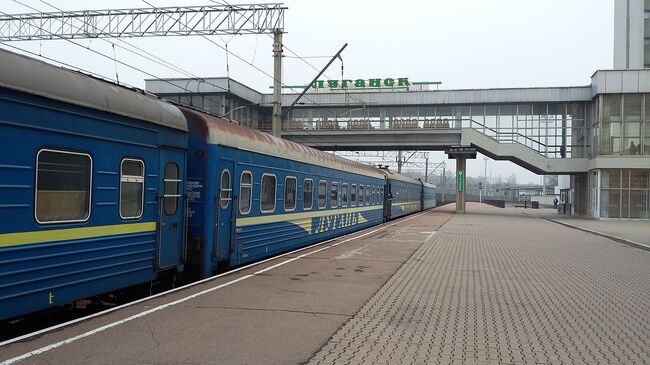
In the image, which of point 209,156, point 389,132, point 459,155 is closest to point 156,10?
point 209,156

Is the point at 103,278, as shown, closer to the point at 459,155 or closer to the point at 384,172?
the point at 384,172

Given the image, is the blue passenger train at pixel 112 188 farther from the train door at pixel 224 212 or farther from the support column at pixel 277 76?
the support column at pixel 277 76

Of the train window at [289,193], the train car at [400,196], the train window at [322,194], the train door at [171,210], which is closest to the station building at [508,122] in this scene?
the train car at [400,196]

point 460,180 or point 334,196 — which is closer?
point 334,196

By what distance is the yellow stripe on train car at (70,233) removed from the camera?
199 inches

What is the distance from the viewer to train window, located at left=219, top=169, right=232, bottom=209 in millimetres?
9148

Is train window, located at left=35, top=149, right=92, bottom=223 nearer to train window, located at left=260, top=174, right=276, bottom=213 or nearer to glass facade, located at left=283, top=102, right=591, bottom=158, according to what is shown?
train window, located at left=260, top=174, right=276, bottom=213

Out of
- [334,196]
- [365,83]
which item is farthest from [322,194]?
[365,83]

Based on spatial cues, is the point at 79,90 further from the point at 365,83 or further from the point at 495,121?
the point at 365,83

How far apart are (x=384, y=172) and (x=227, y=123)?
1745cm

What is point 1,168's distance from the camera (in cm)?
489

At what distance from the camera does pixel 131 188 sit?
22.6ft

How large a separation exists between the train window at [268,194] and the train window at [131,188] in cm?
401

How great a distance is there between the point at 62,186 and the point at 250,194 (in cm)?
485
